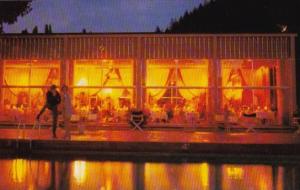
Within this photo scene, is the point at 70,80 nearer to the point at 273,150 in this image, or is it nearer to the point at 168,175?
the point at 273,150

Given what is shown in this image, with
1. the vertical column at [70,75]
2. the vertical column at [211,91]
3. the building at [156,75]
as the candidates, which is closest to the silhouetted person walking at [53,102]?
the building at [156,75]

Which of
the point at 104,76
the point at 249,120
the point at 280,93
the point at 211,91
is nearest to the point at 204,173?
the point at 249,120

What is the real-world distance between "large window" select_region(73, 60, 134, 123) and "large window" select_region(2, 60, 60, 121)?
3.80 ft

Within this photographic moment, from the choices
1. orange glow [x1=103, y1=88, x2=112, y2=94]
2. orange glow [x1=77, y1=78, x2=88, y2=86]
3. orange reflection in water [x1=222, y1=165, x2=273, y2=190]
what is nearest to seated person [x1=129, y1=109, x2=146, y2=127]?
orange glow [x1=103, y1=88, x2=112, y2=94]

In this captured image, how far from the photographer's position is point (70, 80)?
2270 cm

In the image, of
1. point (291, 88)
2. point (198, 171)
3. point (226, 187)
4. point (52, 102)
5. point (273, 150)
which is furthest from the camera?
point (291, 88)

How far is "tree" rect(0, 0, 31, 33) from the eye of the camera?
2359cm

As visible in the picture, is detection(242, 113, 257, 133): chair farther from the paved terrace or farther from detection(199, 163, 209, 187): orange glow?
detection(199, 163, 209, 187): orange glow

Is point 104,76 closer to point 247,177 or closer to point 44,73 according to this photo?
point 44,73

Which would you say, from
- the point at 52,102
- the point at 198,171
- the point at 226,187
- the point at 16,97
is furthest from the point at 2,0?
the point at 226,187

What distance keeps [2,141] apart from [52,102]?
214 centimetres

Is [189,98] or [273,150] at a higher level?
[189,98]

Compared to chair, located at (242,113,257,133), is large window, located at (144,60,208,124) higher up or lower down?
higher up

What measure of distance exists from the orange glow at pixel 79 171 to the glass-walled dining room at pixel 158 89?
9.11 metres
